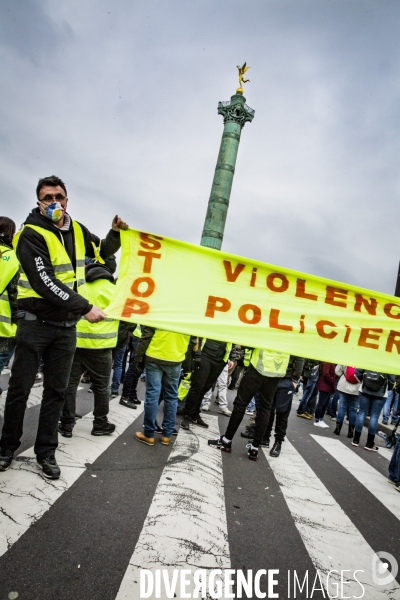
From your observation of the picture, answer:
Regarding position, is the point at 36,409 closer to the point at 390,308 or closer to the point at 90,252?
the point at 90,252

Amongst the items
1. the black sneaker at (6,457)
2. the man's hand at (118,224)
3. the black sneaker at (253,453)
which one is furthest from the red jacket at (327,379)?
the black sneaker at (6,457)

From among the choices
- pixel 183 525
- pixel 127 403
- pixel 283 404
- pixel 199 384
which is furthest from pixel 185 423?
pixel 183 525

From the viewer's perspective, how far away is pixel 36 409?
16.2 ft

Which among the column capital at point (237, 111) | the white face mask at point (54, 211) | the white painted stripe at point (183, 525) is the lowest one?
the white painted stripe at point (183, 525)

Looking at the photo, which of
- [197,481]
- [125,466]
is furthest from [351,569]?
[125,466]

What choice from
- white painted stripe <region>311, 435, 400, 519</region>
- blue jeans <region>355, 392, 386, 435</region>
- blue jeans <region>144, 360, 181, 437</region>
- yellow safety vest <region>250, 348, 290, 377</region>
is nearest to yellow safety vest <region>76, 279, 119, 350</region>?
blue jeans <region>144, 360, 181, 437</region>

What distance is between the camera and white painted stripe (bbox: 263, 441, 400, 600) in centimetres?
246

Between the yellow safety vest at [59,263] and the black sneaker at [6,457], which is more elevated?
the yellow safety vest at [59,263]

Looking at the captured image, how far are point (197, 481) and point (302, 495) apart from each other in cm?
113

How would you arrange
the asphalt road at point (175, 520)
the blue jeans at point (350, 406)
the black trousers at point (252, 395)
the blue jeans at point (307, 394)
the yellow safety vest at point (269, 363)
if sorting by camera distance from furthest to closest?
1. the blue jeans at point (307, 394)
2. the blue jeans at point (350, 406)
3. the black trousers at point (252, 395)
4. the yellow safety vest at point (269, 363)
5. the asphalt road at point (175, 520)

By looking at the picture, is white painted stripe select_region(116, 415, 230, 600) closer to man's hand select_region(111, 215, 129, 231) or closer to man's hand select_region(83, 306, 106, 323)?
man's hand select_region(83, 306, 106, 323)

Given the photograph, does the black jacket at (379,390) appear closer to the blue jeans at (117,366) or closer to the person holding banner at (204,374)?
the person holding banner at (204,374)

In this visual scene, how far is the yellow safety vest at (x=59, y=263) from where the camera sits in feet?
9.66

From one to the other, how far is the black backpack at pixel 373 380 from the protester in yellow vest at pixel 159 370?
379cm
